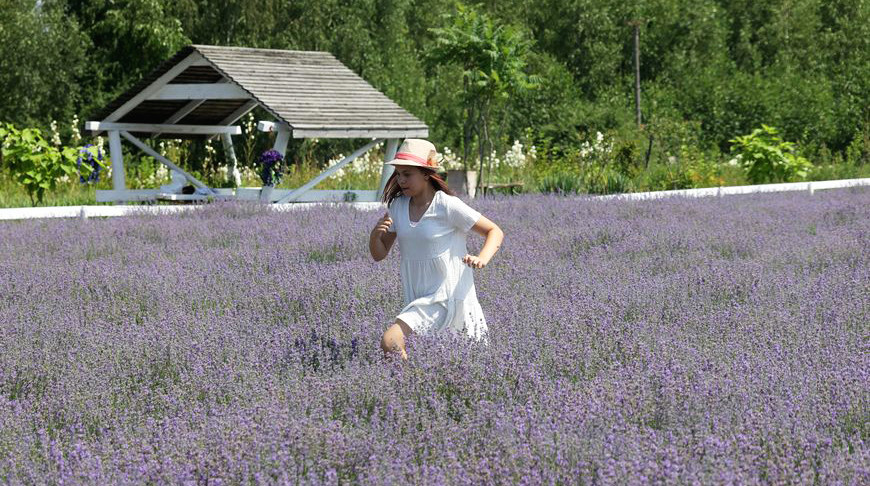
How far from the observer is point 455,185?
16281 mm

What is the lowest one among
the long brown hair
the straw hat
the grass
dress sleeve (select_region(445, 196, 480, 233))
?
the grass

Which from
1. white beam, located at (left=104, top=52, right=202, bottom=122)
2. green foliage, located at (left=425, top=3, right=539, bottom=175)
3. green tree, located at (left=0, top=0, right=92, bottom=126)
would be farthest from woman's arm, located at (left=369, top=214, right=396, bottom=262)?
green tree, located at (left=0, top=0, right=92, bottom=126)

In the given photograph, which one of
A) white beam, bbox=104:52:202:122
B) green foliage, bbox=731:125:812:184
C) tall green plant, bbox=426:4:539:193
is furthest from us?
green foliage, bbox=731:125:812:184

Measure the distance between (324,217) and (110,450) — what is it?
25.4 feet

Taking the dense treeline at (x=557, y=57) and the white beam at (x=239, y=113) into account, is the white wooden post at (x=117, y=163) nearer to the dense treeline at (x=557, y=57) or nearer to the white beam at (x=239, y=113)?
the white beam at (x=239, y=113)

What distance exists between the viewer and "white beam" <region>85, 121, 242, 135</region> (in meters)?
14.9

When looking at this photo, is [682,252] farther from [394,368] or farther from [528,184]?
[528,184]

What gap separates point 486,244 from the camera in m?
4.36

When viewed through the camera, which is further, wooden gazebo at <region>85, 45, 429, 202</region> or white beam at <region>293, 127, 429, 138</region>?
wooden gazebo at <region>85, 45, 429, 202</region>

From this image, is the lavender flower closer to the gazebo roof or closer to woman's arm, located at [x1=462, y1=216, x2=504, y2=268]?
the gazebo roof

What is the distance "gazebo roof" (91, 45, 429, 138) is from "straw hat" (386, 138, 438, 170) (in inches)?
356

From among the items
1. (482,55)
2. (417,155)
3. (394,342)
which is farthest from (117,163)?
(394,342)

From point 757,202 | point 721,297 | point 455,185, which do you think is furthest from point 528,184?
point 721,297

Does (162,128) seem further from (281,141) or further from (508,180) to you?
(508,180)
